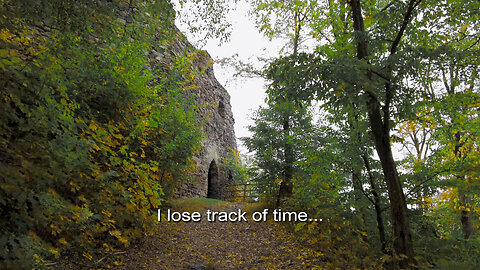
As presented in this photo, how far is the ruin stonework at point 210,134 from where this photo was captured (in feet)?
34.6

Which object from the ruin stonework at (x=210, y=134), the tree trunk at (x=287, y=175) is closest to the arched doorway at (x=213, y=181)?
the ruin stonework at (x=210, y=134)

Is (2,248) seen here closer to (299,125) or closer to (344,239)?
(344,239)

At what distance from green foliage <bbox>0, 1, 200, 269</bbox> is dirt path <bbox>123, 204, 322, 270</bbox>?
408 millimetres

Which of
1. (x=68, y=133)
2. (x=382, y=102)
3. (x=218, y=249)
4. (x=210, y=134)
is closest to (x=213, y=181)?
(x=210, y=134)

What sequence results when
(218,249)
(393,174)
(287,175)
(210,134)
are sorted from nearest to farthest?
(393,174) < (218,249) < (287,175) < (210,134)

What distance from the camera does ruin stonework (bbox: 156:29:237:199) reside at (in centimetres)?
1053

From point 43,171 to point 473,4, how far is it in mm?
4932

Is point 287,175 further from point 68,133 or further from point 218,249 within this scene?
point 68,133

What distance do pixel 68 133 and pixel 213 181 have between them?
33.1ft

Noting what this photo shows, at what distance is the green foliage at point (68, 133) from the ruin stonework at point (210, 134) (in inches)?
199

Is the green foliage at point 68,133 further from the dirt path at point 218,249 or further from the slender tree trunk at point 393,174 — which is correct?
the slender tree trunk at point 393,174

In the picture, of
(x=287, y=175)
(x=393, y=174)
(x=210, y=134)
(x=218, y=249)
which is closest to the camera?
(x=393, y=174)

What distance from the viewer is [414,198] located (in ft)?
14.3

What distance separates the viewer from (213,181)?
1220 cm
